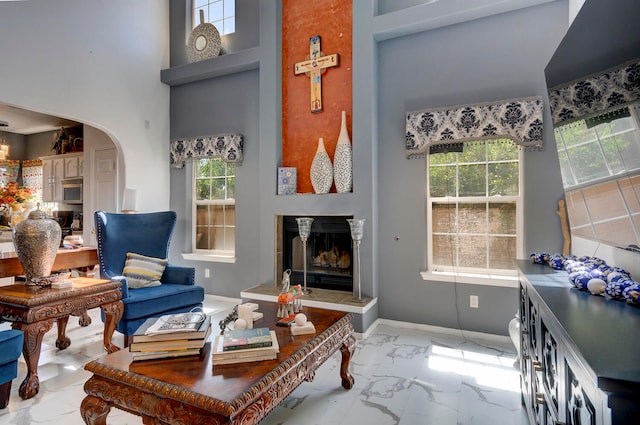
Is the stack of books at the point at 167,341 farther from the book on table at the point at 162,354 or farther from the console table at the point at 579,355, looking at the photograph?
the console table at the point at 579,355

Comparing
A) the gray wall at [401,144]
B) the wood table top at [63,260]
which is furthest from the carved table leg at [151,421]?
the wood table top at [63,260]

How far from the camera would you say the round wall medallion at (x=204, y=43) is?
14.5 ft

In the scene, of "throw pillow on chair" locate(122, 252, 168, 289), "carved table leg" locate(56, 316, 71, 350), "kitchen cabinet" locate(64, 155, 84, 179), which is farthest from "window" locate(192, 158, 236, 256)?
"kitchen cabinet" locate(64, 155, 84, 179)

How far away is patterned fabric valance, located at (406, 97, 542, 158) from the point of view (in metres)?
2.92

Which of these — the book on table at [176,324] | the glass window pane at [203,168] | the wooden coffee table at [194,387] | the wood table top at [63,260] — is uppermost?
the glass window pane at [203,168]

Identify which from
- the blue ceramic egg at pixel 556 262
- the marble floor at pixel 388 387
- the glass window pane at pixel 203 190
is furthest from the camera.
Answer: the glass window pane at pixel 203 190

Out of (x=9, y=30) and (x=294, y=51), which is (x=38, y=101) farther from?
(x=294, y=51)

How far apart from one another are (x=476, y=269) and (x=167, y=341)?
2810 millimetres

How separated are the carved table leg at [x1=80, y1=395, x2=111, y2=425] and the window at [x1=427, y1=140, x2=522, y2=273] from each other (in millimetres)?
2849

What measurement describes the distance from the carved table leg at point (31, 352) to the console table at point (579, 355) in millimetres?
2740

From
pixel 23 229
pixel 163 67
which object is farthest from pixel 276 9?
pixel 23 229

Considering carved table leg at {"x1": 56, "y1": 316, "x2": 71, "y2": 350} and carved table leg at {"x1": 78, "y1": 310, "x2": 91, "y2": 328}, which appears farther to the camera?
carved table leg at {"x1": 78, "y1": 310, "x2": 91, "y2": 328}

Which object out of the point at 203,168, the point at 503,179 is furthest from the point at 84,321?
the point at 503,179

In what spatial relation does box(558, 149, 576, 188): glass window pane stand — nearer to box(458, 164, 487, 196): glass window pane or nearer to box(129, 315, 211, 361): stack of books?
box(458, 164, 487, 196): glass window pane
